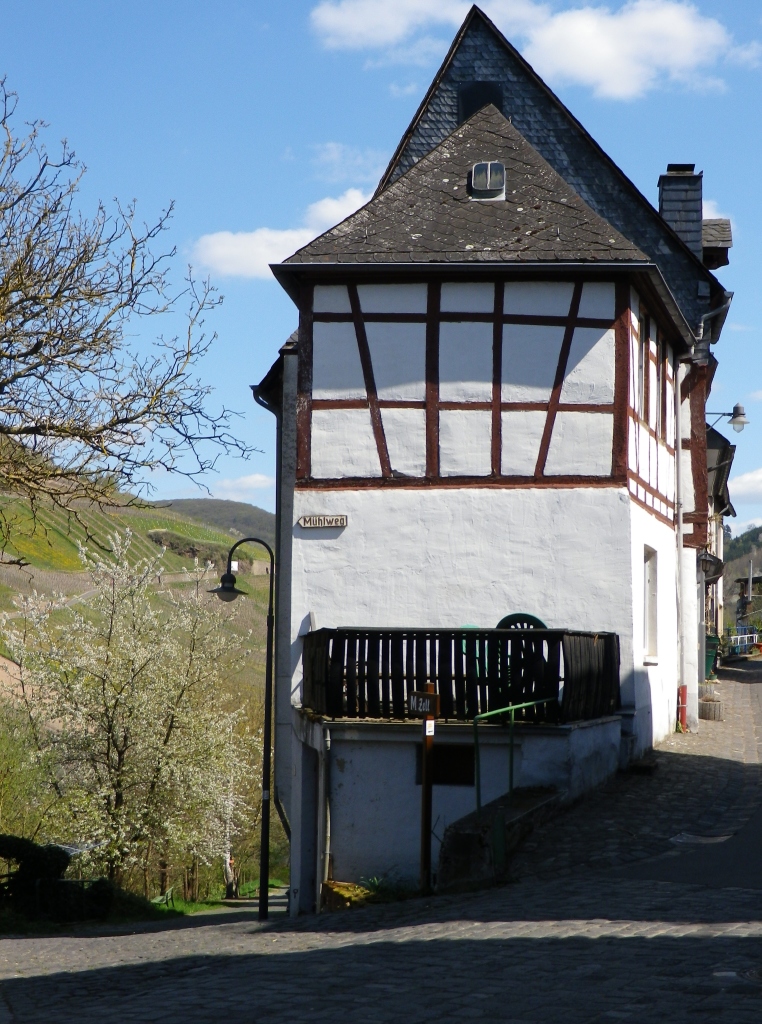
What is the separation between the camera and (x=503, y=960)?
7738 millimetres

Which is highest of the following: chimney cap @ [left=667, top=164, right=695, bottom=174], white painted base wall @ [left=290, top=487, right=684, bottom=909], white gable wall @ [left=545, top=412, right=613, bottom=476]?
chimney cap @ [left=667, top=164, right=695, bottom=174]

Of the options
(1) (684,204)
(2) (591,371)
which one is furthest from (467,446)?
(1) (684,204)

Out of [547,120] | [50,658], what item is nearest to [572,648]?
[547,120]

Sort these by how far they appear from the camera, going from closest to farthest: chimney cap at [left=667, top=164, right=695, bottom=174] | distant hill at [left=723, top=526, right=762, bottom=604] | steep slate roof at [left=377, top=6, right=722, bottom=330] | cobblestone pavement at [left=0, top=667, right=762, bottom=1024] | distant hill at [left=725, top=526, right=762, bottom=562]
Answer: cobblestone pavement at [left=0, top=667, right=762, bottom=1024], steep slate roof at [left=377, top=6, right=722, bottom=330], chimney cap at [left=667, top=164, right=695, bottom=174], distant hill at [left=723, top=526, right=762, bottom=604], distant hill at [left=725, top=526, right=762, bottom=562]

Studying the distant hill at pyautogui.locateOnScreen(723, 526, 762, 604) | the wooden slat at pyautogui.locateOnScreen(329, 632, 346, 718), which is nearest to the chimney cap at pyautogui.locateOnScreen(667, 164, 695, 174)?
the wooden slat at pyautogui.locateOnScreen(329, 632, 346, 718)

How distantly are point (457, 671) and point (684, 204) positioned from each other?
45.4ft

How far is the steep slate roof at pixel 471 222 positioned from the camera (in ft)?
57.1

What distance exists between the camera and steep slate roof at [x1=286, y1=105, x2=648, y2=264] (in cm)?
1739

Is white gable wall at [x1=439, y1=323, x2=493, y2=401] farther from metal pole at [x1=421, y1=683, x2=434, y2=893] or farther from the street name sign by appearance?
metal pole at [x1=421, y1=683, x2=434, y2=893]

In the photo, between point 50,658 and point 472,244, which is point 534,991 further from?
point 50,658

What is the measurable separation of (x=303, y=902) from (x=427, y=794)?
4093mm

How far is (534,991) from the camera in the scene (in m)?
6.93

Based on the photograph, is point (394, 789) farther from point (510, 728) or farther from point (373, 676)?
point (510, 728)

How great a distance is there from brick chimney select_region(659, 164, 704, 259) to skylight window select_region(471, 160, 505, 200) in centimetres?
700
